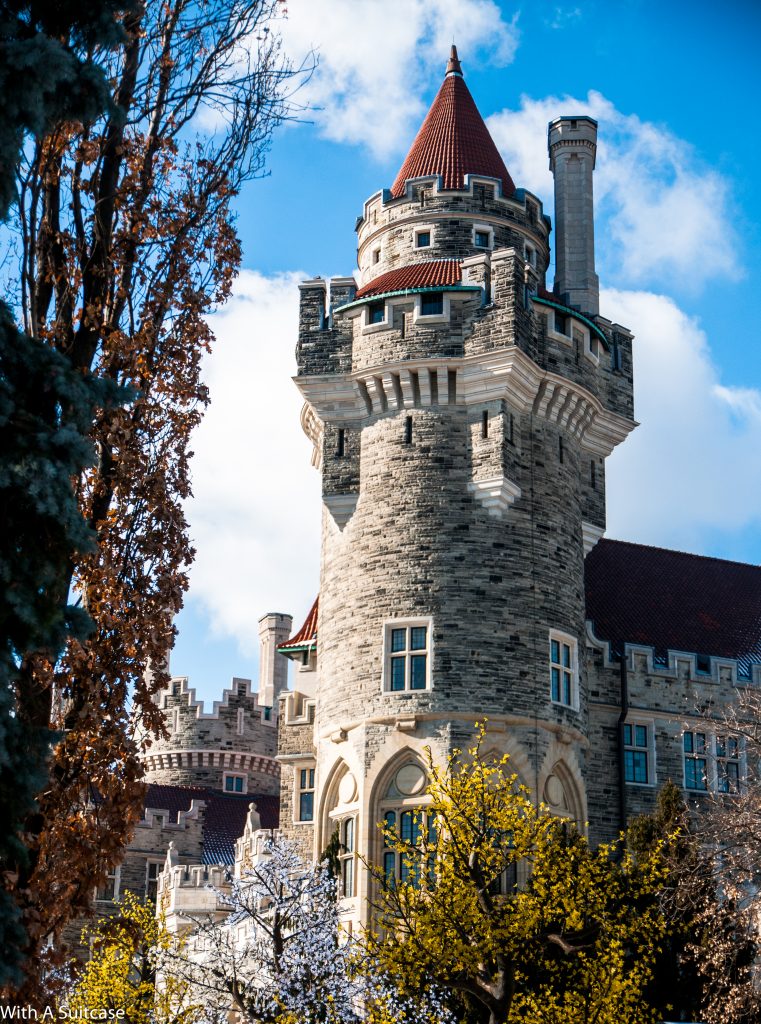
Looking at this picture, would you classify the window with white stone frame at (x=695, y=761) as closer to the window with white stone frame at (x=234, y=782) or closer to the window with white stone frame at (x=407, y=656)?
the window with white stone frame at (x=407, y=656)

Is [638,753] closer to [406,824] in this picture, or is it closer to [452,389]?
[406,824]

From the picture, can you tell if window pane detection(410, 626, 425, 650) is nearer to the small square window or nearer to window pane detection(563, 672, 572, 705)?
window pane detection(563, 672, 572, 705)

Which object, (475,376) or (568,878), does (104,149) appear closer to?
(568,878)

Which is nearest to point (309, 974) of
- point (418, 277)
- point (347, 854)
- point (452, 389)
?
point (347, 854)

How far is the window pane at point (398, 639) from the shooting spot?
2633 centimetres

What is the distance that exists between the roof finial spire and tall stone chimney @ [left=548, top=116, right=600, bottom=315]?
324 cm

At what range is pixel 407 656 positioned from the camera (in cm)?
2619

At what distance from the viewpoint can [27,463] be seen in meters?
9.95

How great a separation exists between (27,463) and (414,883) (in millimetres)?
17244

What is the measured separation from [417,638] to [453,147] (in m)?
11.5

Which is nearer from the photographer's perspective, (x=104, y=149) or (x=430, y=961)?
(x=104, y=149)

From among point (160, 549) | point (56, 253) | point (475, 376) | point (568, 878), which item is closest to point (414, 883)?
point (568, 878)

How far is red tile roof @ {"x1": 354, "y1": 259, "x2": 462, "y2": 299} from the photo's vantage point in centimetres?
2822

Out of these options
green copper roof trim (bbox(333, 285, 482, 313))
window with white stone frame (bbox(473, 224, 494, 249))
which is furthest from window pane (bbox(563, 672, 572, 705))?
window with white stone frame (bbox(473, 224, 494, 249))
